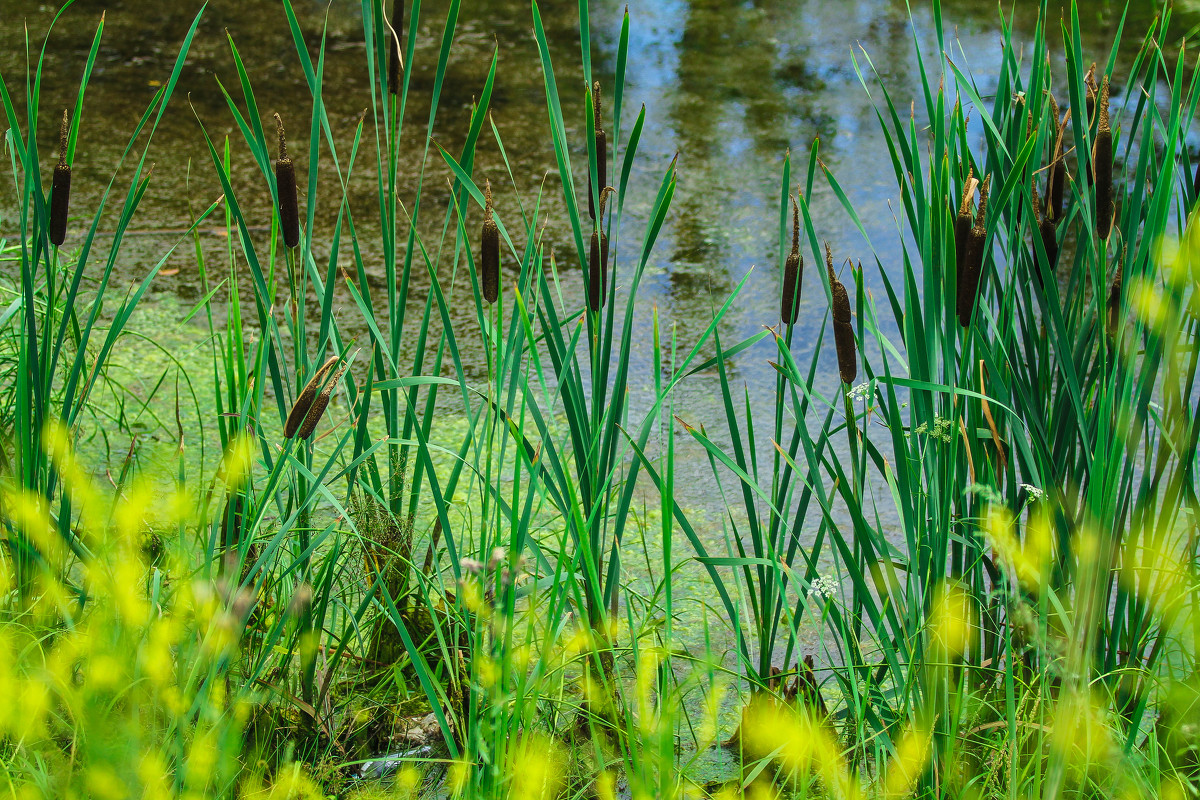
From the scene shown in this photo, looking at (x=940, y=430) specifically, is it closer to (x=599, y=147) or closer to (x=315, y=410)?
(x=599, y=147)

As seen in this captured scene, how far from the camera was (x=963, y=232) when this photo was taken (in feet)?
4.35

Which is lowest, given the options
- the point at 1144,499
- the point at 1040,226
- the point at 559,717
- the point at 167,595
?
the point at 559,717

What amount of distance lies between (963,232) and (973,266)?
0.07 m

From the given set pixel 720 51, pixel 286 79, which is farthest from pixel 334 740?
pixel 720 51

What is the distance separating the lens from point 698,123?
4188mm

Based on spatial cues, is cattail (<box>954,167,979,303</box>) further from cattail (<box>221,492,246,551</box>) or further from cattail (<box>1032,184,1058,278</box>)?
cattail (<box>221,492,246,551</box>)

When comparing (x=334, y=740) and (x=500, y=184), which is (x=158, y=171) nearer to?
(x=500, y=184)

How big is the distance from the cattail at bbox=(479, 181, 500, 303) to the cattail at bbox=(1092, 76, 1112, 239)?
29.1 inches

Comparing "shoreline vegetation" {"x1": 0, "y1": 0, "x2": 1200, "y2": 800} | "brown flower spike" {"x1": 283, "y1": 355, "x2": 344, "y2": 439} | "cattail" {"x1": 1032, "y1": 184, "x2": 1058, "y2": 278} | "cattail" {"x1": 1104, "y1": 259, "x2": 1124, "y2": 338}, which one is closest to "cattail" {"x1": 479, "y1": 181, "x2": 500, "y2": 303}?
"shoreline vegetation" {"x1": 0, "y1": 0, "x2": 1200, "y2": 800}

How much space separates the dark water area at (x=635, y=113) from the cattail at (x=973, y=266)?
3.64ft

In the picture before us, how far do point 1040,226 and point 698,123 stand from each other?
110 inches

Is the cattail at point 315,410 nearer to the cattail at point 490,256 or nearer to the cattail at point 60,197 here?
the cattail at point 490,256

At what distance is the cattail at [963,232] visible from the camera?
4.26 ft

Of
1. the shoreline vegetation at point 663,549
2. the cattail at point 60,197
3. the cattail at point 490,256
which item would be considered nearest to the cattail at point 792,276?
the shoreline vegetation at point 663,549
